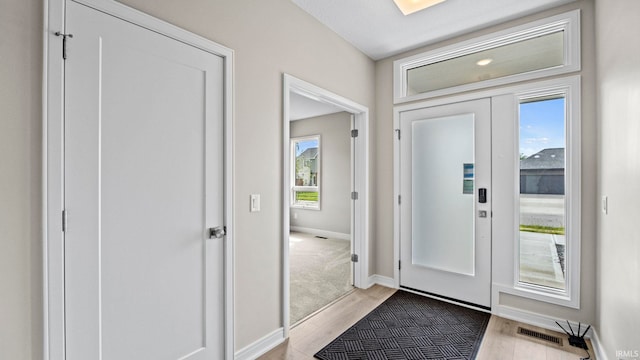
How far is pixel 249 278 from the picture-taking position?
205cm

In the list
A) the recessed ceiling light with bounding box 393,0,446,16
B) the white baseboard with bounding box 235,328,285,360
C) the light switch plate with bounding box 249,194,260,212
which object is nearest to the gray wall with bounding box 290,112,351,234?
the recessed ceiling light with bounding box 393,0,446,16

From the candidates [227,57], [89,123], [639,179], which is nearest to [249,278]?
[89,123]

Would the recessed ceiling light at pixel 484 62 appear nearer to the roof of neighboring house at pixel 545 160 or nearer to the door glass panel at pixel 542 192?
the door glass panel at pixel 542 192

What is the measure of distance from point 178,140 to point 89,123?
1.38ft

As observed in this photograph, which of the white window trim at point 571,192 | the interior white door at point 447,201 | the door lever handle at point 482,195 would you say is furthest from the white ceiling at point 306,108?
the white window trim at point 571,192

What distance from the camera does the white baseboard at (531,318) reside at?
2355mm

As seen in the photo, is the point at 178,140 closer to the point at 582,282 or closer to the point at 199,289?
the point at 199,289

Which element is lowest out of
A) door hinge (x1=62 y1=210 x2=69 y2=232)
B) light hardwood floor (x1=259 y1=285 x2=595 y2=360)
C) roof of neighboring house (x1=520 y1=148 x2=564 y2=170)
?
light hardwood floor (x1=259 y1=285 x2=595 y2=360)

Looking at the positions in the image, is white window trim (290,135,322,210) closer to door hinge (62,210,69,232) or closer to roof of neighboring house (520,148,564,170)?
roof of neighboring house (520,148,564,170)

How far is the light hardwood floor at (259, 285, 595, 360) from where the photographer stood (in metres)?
2.10

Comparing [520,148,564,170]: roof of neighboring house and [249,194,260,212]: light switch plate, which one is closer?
[249,194,260,212]: light switch plate

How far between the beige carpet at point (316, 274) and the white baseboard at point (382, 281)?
0.28 meters

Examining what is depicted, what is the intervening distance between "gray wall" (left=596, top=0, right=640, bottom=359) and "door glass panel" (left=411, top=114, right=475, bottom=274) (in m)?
0.97

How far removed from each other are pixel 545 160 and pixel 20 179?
3.53 m
